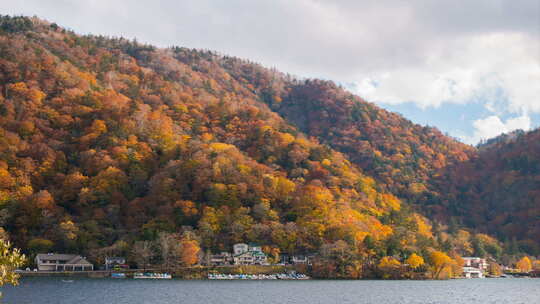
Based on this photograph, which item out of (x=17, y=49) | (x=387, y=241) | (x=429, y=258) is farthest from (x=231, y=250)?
(x=17, y=49)

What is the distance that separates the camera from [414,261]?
130 metres

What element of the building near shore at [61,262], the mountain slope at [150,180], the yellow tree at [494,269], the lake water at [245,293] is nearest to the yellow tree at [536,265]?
the yellow tree at [494,269]

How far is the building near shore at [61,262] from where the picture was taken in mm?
118562

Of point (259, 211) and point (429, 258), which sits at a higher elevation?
point (259, 211)

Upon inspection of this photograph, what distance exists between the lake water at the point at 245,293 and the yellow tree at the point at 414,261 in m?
20.4

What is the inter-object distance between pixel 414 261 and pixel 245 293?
5533cm

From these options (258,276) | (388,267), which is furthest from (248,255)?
(388,267)

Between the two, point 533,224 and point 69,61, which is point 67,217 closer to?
point 69,61

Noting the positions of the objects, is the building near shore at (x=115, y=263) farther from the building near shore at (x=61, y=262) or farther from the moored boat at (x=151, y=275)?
the moored boat at (x=151, y=275)

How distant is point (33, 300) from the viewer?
71688 millimetres

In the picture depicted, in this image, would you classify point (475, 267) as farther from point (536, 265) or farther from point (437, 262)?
Answer: point (437, 262)

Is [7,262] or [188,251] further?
[188,251]

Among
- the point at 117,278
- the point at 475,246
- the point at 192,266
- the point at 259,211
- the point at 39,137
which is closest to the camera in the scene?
the point at 117,278

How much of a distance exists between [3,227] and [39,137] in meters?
32.5
